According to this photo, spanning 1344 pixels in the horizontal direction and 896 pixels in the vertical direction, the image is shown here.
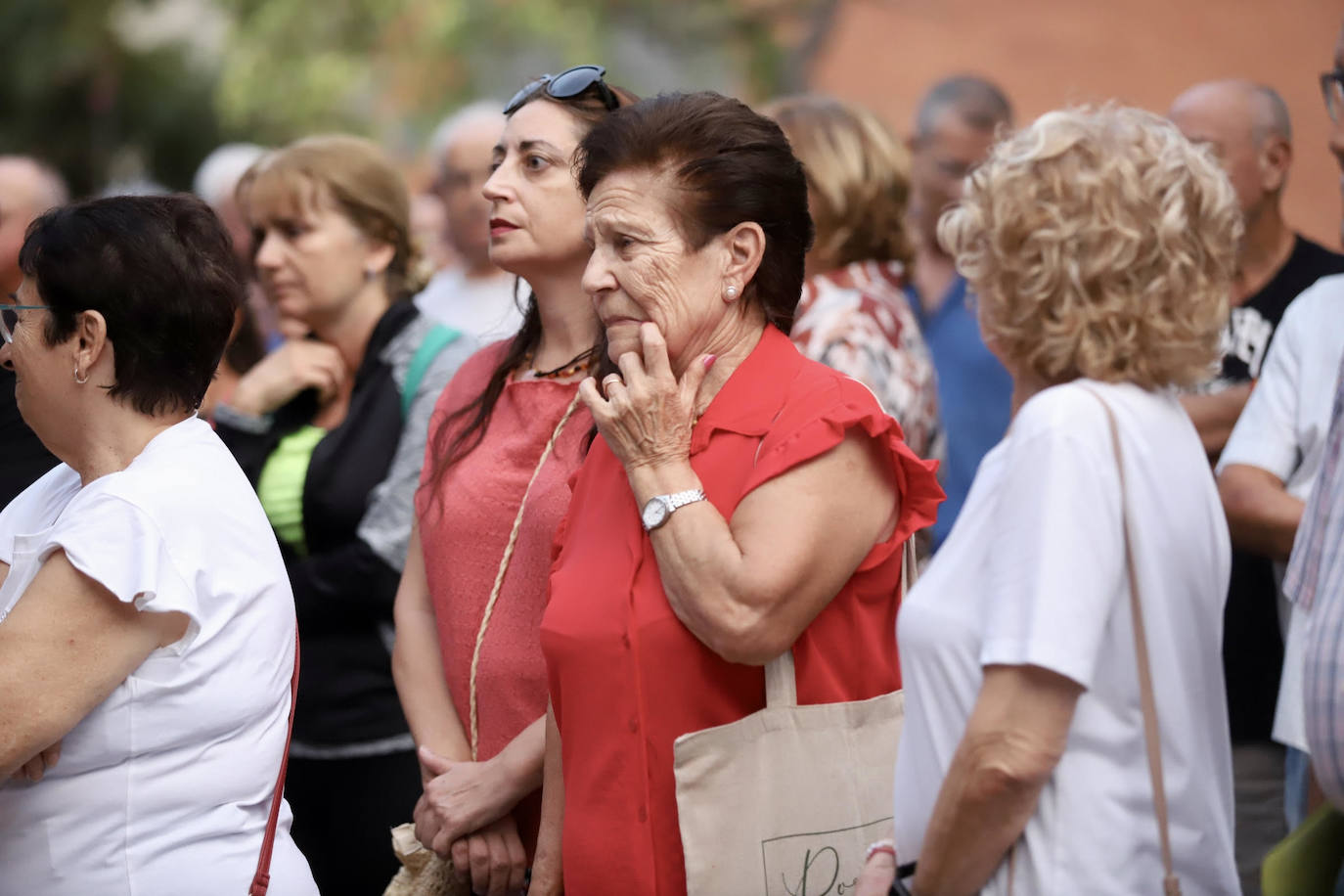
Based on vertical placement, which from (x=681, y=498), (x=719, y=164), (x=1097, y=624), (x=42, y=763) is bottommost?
(x=42, y=763)

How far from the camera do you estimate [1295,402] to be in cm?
331

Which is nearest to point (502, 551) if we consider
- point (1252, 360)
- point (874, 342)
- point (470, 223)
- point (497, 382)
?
point (497, 382)

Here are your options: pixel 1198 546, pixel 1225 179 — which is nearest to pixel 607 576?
pixel 1198 546

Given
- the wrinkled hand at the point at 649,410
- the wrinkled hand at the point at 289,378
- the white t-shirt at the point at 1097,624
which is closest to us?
the white t-shirt at the point at 1097,624

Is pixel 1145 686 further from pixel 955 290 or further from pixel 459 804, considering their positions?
pixel 955 290

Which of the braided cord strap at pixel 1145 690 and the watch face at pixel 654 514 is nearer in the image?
the braided cord strap at pixel 1145 690

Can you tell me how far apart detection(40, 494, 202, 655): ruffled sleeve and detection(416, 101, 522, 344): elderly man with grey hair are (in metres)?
3.51

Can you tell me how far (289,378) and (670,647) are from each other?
2128mm

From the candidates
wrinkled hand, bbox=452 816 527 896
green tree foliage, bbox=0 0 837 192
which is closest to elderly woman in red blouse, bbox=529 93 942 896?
wrinkled hand, bbox=452 816 527 896

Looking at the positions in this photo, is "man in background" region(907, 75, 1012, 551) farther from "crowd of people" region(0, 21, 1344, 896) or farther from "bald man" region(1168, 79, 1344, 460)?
"crowd of people" region(0, 21, 1344, 896)

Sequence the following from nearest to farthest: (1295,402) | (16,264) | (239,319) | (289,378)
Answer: (1295,402)
(16,264)
(289,378)
(239,319)

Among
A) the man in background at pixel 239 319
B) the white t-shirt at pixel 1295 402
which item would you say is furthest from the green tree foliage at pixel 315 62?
the white t-shirt at pixel 1295 402

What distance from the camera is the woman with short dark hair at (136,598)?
219 centimetres

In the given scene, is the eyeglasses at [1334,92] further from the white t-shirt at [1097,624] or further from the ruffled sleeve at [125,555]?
the ruffled sleeve at [125,555]
